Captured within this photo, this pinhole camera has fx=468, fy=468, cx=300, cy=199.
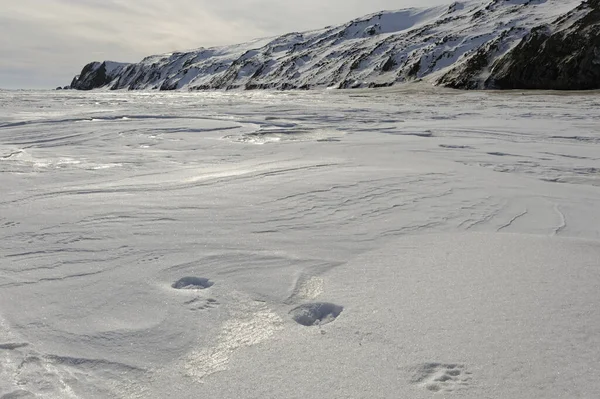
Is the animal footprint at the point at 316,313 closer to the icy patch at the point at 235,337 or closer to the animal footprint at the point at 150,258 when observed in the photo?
the icy patch at the point at 235,337

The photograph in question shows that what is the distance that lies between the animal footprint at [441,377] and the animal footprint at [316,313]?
18.7 inches

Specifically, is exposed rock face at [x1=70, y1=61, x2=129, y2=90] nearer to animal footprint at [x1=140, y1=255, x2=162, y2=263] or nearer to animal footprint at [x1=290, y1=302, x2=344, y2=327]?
animal footprint at [x1=140, y1=255, x2=162, y2=263]

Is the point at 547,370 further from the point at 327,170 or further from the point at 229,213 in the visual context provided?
the point at 327,170

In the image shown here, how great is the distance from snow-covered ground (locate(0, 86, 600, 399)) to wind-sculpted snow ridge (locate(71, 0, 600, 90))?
2839 cm

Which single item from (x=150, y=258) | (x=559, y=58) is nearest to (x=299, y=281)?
(x=150, y=258)

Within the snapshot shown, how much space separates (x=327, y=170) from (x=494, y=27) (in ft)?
138

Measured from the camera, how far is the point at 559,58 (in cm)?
2855

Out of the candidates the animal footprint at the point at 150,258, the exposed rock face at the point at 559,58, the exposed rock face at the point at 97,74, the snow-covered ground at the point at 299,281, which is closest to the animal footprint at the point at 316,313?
the snow-covered ground at the point at 299,281

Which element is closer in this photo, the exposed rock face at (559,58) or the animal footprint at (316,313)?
the animal footprint at (316,313)

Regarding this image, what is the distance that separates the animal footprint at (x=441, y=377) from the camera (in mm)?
1490

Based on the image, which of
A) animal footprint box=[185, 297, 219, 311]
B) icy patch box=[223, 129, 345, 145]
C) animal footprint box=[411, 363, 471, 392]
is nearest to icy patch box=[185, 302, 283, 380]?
animal footprint box=[185, 297, 219, 311]

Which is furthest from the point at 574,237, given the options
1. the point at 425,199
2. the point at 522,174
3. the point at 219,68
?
the point at 219,68

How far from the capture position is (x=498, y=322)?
1857 millimetres

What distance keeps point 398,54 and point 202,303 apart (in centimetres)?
4666
